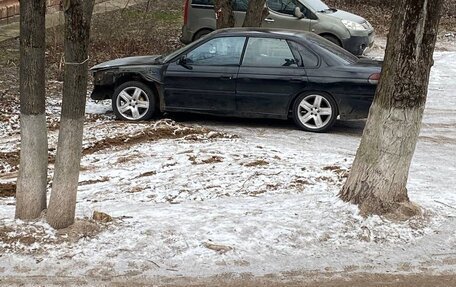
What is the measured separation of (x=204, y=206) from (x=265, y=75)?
419 cm

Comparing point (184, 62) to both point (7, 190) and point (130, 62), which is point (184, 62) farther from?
point (7, 190)

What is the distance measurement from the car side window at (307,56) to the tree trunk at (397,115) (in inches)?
170

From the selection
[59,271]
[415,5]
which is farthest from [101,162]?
[415,5]

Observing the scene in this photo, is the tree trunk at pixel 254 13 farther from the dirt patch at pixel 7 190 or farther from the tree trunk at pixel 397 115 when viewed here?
the tree trunk at pixel 397 115

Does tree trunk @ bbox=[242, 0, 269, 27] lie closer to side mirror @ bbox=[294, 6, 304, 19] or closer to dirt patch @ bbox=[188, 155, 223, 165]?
side mirror @ bbox=[294, 6, 304, 19]

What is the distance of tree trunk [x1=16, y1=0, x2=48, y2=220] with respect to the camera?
5.74 metres

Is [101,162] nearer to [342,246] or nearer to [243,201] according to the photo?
[243,201]

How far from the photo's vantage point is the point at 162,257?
5637 mm

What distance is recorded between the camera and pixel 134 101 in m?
11.1

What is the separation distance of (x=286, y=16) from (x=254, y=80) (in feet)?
23.0

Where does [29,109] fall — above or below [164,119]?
above

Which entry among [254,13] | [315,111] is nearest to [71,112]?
[315,111]

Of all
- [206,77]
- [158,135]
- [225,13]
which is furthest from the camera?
[225,13]

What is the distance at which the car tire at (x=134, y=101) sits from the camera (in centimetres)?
1100
